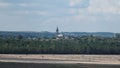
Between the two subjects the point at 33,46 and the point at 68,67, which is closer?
the point at 68,67

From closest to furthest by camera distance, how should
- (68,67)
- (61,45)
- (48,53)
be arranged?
1. (68,67)
2. (48,53)
3. (61,45)

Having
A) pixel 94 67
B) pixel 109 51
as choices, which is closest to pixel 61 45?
pixel 109 51

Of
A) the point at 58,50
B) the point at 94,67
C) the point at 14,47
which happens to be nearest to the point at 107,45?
the point at 58,50

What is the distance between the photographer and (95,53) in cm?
10606

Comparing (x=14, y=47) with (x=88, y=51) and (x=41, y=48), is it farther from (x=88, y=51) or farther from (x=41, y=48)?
(x=88, y=51)

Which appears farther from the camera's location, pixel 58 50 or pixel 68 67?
pixel 58 50

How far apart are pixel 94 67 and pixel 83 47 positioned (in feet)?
136

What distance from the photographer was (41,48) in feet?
344

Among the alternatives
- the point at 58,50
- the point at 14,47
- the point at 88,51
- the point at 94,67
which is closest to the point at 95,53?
the point at 88,51

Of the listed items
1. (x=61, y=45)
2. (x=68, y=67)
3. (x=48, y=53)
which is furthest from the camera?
(x=61, y=45)

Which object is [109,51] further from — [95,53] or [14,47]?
[14,47]

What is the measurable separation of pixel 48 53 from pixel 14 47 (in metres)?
7.81

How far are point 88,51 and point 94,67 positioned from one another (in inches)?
1606

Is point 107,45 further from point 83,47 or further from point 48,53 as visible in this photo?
point 48,53
